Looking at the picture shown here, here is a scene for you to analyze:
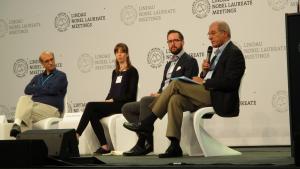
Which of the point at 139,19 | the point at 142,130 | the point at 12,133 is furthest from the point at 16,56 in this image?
the point at 142,130

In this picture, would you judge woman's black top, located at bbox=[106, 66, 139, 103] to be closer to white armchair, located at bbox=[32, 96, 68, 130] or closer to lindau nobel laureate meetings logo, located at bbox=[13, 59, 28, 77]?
white armchair, located at bbox=[32, 96, 68, 130]

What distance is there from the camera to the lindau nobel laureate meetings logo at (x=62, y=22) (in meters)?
7.52

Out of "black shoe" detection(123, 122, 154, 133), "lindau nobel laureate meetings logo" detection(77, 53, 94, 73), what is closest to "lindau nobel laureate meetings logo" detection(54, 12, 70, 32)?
"lindau nobel laureate meetings logo" detection(77, 53, 94, 73)

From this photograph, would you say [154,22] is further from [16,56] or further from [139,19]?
[16,56]

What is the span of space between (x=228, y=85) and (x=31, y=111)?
7.59ft

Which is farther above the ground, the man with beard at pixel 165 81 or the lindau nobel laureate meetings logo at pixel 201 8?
the lindau nobel laureate meetings logo at pixel 201 8

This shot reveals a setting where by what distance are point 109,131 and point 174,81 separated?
1.31 metres

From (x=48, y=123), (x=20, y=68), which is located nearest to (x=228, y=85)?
(x=48, y=123)

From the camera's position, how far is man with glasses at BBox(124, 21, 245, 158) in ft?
15.1

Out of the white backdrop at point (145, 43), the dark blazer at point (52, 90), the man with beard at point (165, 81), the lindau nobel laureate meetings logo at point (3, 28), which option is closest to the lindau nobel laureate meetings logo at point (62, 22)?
the white backdrop at point (145, 43)

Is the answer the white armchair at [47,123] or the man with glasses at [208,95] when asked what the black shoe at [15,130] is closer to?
the white armchair at [47,123]

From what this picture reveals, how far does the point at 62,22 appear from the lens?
755 cm

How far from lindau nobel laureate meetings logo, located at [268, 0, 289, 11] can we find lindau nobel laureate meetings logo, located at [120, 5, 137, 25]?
168cm

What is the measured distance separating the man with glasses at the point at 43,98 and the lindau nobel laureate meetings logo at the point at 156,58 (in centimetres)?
121
